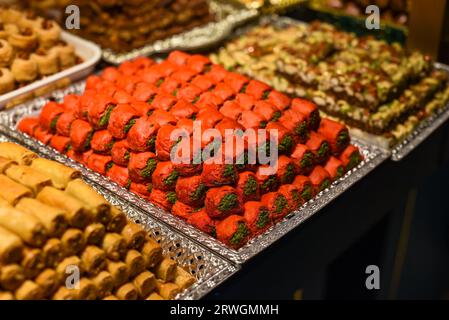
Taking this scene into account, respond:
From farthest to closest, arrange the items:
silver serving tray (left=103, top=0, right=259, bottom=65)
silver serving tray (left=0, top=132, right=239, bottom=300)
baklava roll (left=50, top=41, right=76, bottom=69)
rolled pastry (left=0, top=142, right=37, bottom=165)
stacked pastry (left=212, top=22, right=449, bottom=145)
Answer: silver serving tray (left=103, top=0, right=259, bottom=65)
baklava roll (left=50, top=41, right=76, bottom=69)
stacked pastry (left=212, top=22, right=449, bottom=145)
rolled pastry (left=0, top=142, right=37, bottom=165)
silver serving tray (left=0, top=132, right=239, bottom=300)

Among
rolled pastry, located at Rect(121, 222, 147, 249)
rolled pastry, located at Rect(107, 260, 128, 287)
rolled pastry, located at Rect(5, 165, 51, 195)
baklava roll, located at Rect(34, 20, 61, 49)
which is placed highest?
rolled pastry, located at Rect(5, 165, 51, 195)

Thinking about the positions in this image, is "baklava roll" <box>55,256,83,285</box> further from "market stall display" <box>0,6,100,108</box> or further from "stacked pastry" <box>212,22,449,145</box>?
"stacked pastry" <box>212,22,449,145</box>

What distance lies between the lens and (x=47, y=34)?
3277 millimetres

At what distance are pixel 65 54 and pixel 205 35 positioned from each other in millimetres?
990

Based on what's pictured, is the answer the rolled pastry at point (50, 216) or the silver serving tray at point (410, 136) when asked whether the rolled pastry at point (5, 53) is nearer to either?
the rolled pastry at point (50, 216)

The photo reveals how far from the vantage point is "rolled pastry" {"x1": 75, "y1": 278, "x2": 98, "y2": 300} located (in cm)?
172

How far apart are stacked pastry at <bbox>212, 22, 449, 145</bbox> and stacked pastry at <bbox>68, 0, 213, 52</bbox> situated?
18.2 inches

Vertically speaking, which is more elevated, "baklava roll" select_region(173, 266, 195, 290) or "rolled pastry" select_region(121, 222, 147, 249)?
"rolled pastry" select_region(121, 222, 147, 249)

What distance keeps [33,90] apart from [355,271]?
1.84 meters

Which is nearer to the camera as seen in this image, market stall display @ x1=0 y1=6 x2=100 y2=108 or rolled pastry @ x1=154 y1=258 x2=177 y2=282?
rolled pastry @ x1=154 y1=258 x2=177 y2=282

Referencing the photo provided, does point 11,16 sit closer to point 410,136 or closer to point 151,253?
point 151,253

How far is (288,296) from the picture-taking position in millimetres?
2469

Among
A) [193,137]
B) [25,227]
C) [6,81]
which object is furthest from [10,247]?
[6,81]

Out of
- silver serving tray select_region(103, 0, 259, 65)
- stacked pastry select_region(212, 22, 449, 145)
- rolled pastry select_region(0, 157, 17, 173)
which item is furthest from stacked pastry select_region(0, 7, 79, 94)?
rolled pastry select_region(0, 157, 17, 173)
